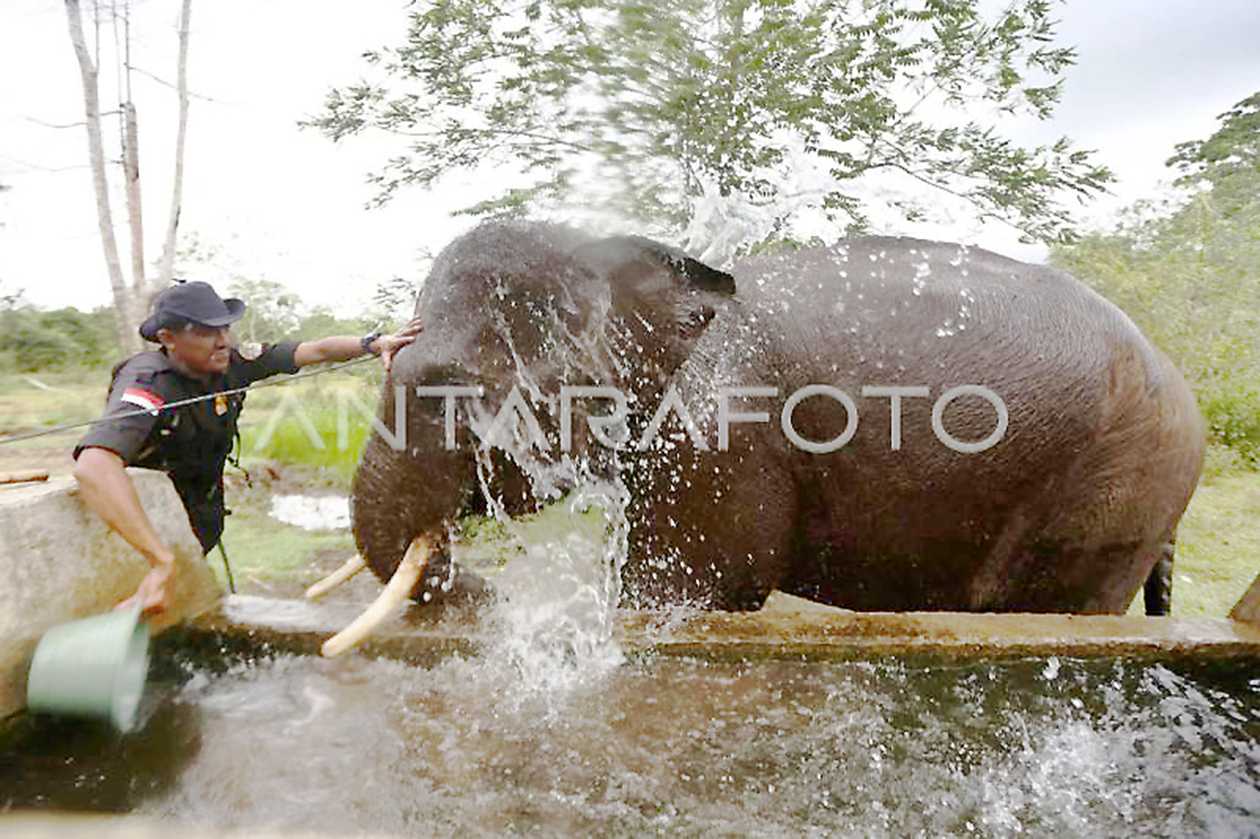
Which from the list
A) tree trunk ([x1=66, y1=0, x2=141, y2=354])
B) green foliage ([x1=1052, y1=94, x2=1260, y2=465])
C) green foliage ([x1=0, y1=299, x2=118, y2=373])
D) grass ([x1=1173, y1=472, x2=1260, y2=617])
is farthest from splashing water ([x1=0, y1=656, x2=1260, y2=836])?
green foliage ([x1=0, y1=299, x2=118, y2=373])

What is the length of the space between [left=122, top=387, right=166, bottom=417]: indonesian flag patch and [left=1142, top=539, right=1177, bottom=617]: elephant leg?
373cm

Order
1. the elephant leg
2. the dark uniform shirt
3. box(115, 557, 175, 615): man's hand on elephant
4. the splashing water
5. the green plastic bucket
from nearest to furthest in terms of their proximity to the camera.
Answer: the splashing water → the green plastic bucket → box(115, 557, 175, 615): man's hand on elephant → the dark uniform shirt → the elephant leg

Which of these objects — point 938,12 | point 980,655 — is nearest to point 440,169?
point 938,12

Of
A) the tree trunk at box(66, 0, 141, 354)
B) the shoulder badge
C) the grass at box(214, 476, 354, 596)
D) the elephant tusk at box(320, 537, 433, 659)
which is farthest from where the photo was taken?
the tree trunk at box(66, 0, 141, 354)

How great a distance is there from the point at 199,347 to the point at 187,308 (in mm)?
154

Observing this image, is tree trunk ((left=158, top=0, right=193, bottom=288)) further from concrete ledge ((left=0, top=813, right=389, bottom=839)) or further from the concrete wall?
concrete ledge ((left=0, top=813, right=389, bottom=839))

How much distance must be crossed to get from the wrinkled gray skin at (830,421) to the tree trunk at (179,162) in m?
6.84

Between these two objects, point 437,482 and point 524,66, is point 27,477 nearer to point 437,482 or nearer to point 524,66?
point 437,482

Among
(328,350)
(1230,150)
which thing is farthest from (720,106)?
(1230,150)

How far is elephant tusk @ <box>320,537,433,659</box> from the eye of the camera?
219 centimetres

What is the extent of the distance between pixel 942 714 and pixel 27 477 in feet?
8.72

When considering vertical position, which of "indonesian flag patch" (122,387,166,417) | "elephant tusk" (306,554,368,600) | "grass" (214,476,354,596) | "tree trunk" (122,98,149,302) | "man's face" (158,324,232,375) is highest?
"tree trunk" (122,98,149,302)

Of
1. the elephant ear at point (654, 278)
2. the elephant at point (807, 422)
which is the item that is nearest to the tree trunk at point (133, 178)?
the elephant at point (807, 422)

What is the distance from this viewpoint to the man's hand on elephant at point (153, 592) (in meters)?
2.33
